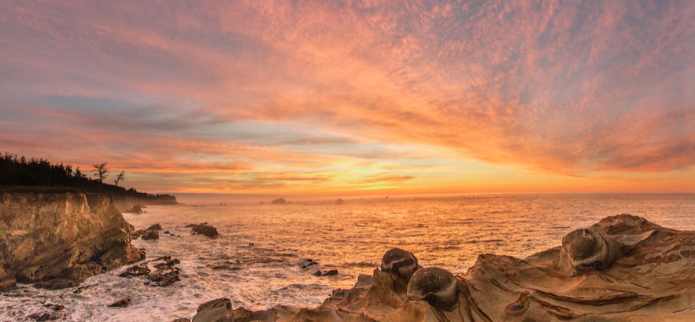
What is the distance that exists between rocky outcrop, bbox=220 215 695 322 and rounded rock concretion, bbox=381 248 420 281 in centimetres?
53

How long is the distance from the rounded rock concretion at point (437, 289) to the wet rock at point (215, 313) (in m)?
6.36

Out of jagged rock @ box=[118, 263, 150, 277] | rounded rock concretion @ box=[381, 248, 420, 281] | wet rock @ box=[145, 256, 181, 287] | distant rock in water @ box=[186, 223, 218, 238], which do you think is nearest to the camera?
rounded rock concretion @ box=[381, 248, 420, 281]

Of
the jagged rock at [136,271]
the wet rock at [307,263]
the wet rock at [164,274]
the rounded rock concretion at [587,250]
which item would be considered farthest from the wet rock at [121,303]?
the rounded rock concretion at [587,250]

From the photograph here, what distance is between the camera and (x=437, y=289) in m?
9.45

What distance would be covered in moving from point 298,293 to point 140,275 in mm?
12992

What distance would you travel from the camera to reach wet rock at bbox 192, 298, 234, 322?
9438mm

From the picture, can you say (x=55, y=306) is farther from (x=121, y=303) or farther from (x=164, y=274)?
(x=164, y=274)

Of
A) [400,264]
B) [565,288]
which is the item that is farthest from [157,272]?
[565,288]

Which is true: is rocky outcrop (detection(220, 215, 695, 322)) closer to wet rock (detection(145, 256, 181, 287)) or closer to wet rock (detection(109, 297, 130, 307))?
wet rock (detection(109, 297, 130, 307))

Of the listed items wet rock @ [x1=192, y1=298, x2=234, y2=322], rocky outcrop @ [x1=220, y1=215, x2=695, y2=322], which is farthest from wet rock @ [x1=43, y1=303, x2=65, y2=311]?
rocky outcrop @ [x1=220, y1=215, x2=695, y2=322]

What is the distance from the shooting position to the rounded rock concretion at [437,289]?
30.8 feet

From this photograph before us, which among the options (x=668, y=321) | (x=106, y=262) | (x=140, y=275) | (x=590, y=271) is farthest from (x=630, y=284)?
(x=106, y=262)

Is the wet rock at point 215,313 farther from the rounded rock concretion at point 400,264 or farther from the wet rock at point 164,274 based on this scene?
the wet rock at point 164,274

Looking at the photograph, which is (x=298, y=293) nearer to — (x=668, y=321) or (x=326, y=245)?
(x=668, y=321)
